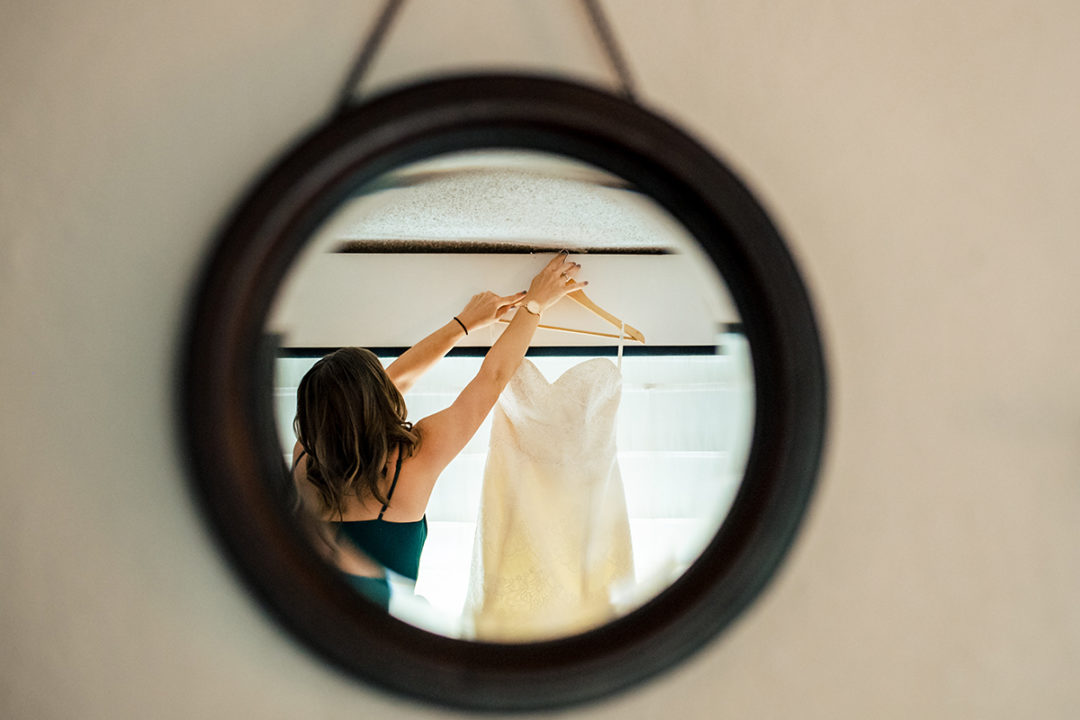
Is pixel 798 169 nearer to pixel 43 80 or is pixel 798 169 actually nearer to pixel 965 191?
pixel 965 191

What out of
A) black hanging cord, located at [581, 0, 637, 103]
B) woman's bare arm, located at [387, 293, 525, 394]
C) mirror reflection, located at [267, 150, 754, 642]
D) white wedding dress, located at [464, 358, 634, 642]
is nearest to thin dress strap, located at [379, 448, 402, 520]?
mirror reflection, located at [267, 150, 754, 642]

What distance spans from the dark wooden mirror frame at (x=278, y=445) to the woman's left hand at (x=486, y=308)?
1.87ft

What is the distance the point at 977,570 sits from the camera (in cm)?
53

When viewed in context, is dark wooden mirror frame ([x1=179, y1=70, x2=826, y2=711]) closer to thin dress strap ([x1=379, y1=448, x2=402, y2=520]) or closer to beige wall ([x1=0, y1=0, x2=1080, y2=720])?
beige wall ([x1=0, y1=0, x2=1080, y2=720])

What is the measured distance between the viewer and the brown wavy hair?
726 millimetres

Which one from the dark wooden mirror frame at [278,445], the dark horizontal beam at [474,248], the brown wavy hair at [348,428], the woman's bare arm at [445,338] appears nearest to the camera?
the dark wooden mirror frame at [278,445]

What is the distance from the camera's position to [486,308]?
105cm

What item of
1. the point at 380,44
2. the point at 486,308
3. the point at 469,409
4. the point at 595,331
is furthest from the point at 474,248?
the point at 380,44

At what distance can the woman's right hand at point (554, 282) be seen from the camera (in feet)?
3.38

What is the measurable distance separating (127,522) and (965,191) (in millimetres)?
722

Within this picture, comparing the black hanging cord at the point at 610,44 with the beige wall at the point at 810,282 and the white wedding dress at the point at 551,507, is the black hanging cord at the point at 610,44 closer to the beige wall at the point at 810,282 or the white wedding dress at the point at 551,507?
the beige wall at the point at 810,282

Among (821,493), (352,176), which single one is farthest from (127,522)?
(821,493)

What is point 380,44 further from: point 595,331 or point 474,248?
point 595,331

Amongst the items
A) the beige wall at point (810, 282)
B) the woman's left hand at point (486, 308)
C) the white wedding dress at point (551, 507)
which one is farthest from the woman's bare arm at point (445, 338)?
the beige wall at point (810, 282)
